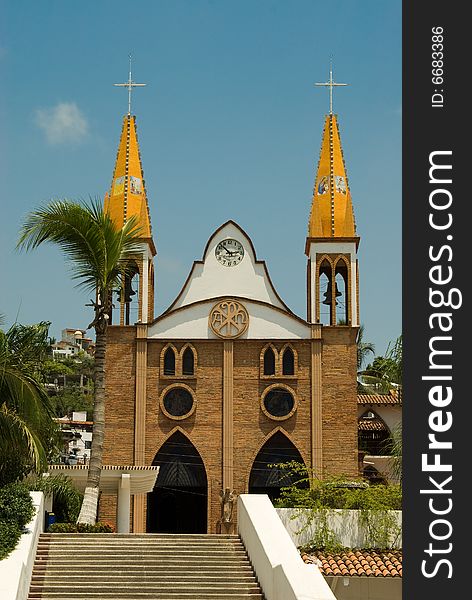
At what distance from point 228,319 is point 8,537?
20317 mm

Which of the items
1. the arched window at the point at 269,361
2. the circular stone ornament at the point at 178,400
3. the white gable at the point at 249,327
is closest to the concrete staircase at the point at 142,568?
the circular stone ornament at the point at 178,400

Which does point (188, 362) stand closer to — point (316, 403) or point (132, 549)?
point (316, 403)

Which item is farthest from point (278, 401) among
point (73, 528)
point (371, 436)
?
point (73, 528)

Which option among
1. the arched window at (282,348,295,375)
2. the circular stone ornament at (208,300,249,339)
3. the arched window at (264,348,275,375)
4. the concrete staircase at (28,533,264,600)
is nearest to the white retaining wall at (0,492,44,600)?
the concrete staircase at (28,533,264,600)

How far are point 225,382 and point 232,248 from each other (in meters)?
4.85

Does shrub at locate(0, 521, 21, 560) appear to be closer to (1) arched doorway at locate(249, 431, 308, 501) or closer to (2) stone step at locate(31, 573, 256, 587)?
(2) stone step at locate(31, 573, 256, 587)

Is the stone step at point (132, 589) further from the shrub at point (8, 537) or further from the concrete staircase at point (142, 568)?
the shrub at point (8, 537)

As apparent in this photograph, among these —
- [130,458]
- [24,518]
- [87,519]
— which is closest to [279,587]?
[24,518]

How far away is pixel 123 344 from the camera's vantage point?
35.4 m

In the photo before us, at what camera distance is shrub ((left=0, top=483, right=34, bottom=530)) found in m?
16.0

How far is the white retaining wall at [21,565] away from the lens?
13375 millimetres

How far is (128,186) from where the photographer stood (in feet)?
124

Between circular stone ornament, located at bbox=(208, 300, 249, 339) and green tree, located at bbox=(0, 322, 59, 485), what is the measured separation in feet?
55.2

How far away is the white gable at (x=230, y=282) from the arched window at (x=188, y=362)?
5.68 ft
